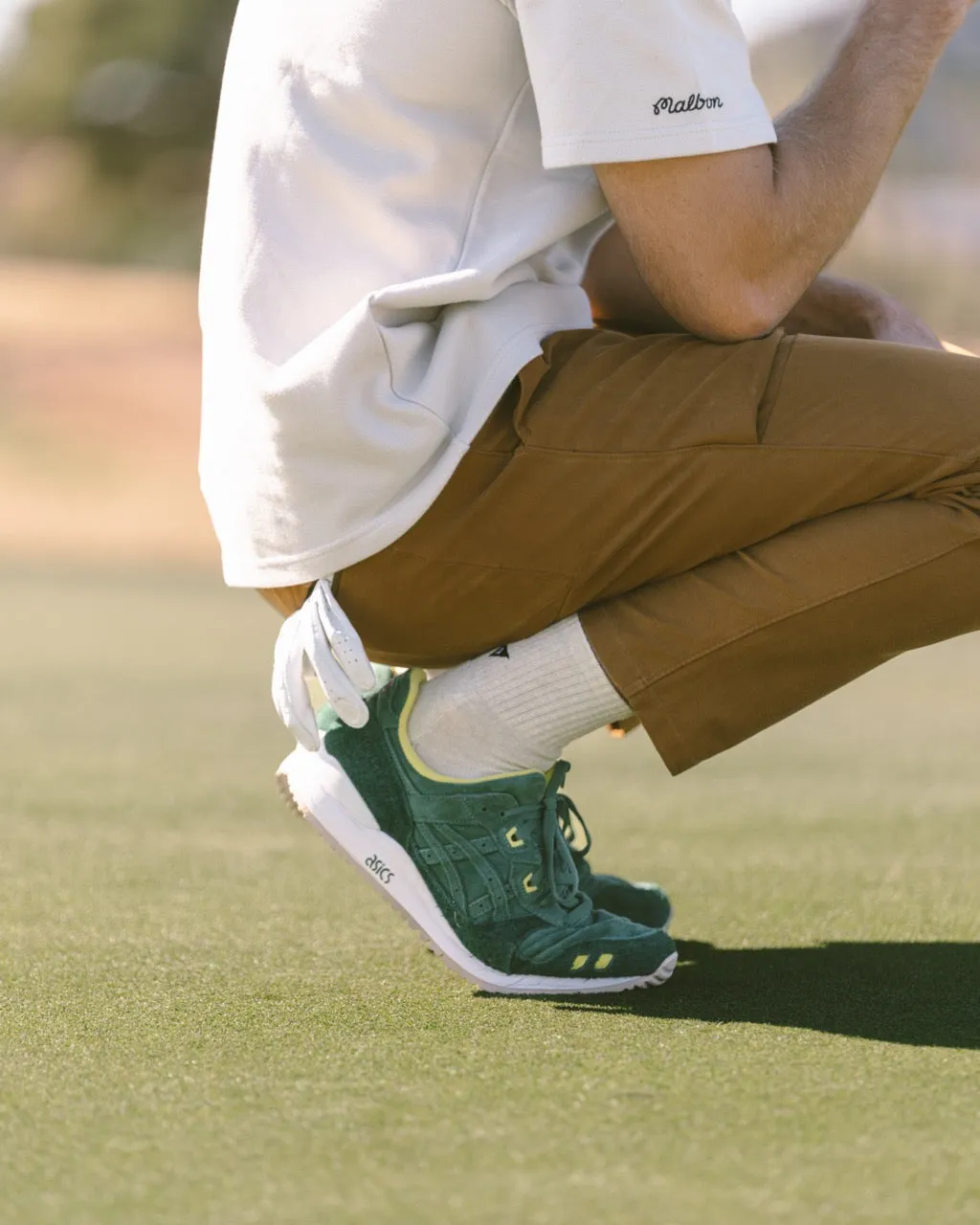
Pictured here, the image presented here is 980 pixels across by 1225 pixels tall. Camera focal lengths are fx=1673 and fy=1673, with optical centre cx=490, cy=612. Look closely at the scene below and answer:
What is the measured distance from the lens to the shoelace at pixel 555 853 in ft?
5.40

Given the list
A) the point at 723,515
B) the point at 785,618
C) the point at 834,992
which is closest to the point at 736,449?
the point at 723,515

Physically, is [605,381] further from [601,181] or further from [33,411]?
[33,411]

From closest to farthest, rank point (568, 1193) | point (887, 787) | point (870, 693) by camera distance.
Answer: point (568, 1193) → point (887, 787) → point (870, 693)

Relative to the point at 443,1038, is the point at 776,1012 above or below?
below

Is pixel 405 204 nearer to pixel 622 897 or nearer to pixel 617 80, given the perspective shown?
pixel 617 80

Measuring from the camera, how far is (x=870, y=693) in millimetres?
4336

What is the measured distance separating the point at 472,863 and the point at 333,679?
228 mm

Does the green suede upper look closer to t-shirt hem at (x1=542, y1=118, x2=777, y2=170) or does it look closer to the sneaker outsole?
the sneaker outsole

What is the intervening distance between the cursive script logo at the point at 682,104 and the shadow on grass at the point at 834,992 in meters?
0.80

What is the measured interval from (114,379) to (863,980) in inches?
598

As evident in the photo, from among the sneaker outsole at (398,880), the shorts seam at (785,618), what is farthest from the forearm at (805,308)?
the sneaker outsole at (398,880)

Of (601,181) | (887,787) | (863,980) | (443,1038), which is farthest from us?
(887,787)

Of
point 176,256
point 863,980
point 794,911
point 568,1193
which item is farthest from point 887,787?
point 176,256

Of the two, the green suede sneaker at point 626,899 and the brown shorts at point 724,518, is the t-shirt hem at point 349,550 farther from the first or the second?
the green suede sneaker at point 626,899
